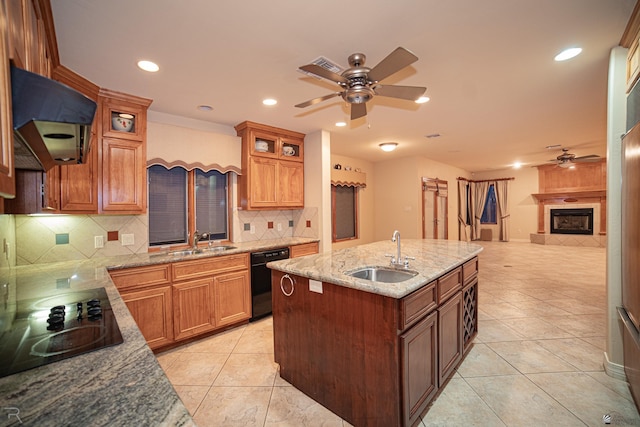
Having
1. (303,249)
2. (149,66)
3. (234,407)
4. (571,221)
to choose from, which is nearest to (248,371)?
(234,407)

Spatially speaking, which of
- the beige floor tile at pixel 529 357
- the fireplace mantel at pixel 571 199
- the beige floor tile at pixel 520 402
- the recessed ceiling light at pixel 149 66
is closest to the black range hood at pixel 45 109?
the recessed ceiling light at pixel 149 66

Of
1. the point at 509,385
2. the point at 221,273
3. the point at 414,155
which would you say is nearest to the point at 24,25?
the point at 221,273

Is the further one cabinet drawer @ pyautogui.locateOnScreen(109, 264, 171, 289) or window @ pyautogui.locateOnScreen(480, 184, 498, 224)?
window @ pyautogui.locateOnScreen(480, 184, 498, 224)

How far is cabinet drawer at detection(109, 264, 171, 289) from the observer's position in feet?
8.23

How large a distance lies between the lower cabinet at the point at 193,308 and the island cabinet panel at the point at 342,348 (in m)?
1.14

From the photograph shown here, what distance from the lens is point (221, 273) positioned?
315cm

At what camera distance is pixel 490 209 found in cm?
1008

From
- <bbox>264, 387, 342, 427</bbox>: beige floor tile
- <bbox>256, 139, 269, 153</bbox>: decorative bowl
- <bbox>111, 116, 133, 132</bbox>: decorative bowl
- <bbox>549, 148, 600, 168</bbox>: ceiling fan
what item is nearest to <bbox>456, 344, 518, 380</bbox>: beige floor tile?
<bbox>264, 387, 342, 427</bbox>: beige floor tile

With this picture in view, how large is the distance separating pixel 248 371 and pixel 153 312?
1104 millimetres

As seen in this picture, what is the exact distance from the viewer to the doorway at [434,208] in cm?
688

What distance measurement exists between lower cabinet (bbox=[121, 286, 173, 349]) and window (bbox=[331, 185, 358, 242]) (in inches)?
144

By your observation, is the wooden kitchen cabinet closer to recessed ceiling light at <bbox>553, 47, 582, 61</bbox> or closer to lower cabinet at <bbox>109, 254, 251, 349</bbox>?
lower cabinet at <bbox>109, 254, 251, 349</bbox>

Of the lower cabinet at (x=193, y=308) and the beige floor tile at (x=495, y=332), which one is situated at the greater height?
the lower cabinet at (x=193, y=308)

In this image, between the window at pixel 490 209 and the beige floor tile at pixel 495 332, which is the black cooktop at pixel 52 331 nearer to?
the beige floor tile at pixel 495 332
